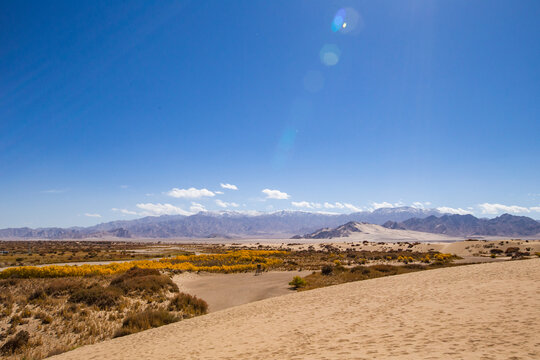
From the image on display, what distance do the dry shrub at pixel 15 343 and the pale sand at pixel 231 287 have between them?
925cm

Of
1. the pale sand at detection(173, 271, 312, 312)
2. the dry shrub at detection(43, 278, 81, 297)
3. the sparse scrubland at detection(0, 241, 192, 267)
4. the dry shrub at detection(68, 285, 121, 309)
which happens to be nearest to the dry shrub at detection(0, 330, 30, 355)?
the dry shrub at detection(68, 285, 121, 309)

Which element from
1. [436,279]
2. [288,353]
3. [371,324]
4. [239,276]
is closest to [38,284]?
[239,276]

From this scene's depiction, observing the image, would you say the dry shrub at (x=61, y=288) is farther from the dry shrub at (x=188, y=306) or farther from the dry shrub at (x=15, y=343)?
the dry shrub at (x=188, y=306)

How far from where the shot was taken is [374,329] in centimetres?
877

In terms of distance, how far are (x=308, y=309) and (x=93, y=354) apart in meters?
8.85

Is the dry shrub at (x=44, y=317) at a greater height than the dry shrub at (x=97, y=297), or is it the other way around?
the dry shrub at (x=97, y=297)

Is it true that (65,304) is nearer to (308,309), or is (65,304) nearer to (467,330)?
(308,309)

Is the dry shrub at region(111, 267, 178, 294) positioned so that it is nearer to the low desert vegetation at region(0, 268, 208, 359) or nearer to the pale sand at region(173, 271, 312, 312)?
the low desert vegetation at region(0, 268, 208, 359)

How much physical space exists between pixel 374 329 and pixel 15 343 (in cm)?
1461

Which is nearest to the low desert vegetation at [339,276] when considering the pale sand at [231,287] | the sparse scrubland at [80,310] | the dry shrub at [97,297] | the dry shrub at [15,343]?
the sparse scrubland at [80,310]

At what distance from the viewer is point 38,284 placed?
19375mm

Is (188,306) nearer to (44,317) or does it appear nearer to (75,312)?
(75,312)

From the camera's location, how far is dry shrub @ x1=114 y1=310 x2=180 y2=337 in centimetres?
1346

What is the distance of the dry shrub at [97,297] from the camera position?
1647cm
